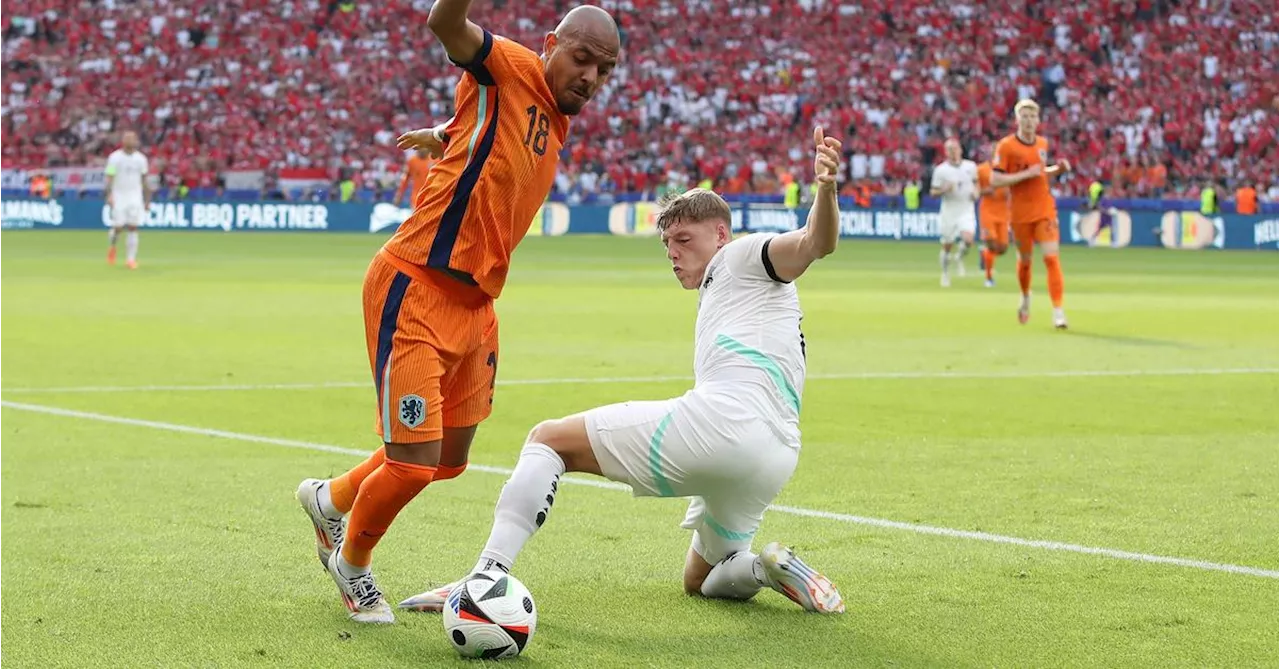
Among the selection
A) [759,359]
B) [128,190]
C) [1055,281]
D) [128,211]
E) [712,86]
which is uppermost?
[712,86]

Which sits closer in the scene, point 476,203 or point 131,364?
point 476,203

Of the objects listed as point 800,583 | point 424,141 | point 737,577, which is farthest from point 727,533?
point 424,141

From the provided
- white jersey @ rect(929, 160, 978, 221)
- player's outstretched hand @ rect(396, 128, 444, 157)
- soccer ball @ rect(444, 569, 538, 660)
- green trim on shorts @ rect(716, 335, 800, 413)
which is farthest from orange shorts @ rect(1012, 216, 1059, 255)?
soccer ball @ rect(444, 569, 538, 660)

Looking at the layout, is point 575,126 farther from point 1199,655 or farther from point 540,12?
point 1199,655

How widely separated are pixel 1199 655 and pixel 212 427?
6.97 metres

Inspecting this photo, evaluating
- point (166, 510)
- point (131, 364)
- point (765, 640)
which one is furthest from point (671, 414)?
point (131, 364)

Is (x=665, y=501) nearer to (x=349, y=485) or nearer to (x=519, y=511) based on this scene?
(x=349, y=485)

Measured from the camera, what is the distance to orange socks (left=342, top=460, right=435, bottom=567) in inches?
219

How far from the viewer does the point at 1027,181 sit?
755 inches

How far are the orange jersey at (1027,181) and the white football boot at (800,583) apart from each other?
1397 cm

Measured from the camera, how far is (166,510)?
7.63 m

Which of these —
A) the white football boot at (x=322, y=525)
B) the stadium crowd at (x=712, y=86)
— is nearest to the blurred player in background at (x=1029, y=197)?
the white football boot at (x=322, y=525)

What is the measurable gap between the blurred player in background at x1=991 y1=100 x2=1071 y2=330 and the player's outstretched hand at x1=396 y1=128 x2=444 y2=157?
43.1 ft

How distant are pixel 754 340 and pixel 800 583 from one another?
0.83 m
